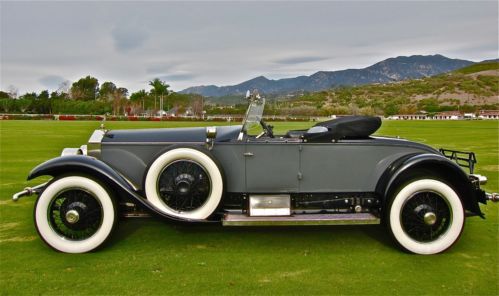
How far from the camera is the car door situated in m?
4.23

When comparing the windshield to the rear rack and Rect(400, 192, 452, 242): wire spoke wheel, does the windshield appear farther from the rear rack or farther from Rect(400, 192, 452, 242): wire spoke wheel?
the rear rack

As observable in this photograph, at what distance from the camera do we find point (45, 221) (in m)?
4.08

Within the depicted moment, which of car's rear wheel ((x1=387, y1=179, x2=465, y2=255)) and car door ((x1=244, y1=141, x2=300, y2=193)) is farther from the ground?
car door ((x1=244, y1=141, x2=300, y2=193))

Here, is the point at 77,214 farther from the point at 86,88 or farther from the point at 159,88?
the point at 86,88

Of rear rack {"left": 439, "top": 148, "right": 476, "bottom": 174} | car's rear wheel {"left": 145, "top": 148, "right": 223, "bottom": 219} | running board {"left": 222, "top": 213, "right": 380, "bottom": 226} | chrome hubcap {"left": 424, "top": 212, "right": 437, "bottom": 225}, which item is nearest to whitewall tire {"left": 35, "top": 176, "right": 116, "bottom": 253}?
car's rear wheel {"left": 145, "top": 148, "right": 223, "bottom": 219}

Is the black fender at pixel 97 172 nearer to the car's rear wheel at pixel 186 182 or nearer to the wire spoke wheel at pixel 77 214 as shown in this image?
the car's rear wheel at pixel 186 182

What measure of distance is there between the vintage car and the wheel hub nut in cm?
1

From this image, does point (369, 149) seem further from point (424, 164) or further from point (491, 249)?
point (491, 249)

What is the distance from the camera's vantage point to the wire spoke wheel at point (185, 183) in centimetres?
413

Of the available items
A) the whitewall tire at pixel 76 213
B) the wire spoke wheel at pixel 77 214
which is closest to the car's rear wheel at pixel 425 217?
the whitewall tire at pixel 76 213

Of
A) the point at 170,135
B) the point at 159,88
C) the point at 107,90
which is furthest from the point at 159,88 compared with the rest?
the point at 170,135

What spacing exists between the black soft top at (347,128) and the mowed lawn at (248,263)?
792 millimetres

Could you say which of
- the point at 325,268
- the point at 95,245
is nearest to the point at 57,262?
the point at 95,245

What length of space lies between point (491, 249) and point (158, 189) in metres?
3.67
